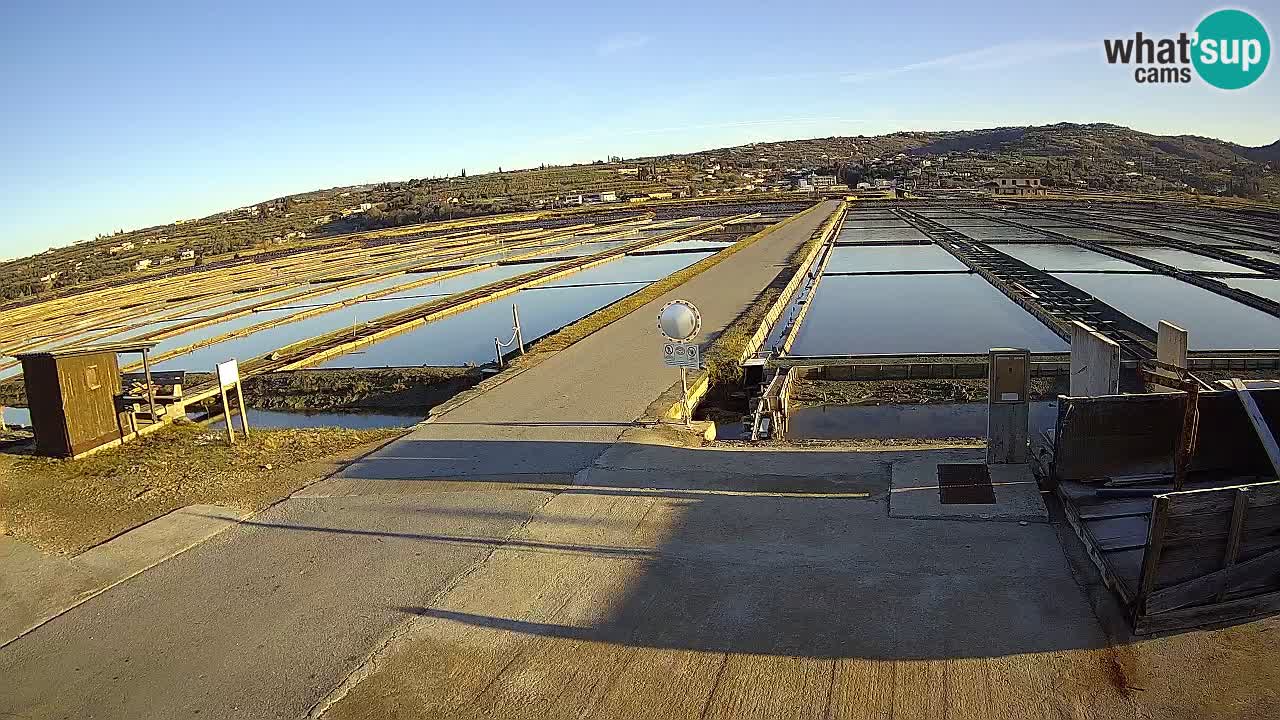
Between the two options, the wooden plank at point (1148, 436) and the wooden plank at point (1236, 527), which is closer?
the wooden plank at point (1236, 527)

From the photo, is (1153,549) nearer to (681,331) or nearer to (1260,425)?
(1260,425)

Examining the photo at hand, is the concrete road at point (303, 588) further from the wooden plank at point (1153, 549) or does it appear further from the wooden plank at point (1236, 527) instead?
the wooden plank at point (1236, 527)

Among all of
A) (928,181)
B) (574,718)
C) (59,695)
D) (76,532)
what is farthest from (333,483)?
(928,181)

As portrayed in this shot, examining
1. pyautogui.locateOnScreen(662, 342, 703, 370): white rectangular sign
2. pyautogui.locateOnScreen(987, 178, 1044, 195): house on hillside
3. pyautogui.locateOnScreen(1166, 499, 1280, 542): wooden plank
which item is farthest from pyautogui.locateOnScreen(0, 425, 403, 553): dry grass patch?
pyautogui.locateOnScreen(987, 178, 1044, 195): house on hillside

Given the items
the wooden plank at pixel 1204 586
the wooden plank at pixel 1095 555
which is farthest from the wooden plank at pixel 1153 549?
the wooden plank at pixel 1095 555

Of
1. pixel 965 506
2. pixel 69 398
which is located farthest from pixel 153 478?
pixel 965 506

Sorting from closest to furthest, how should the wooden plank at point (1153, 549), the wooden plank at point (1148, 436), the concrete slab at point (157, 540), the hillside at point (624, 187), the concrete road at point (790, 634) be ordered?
the concrete road at point (790, 634), the wooden plank at point (1153, 549), the wooden plank at point (1148, 436), the concrete slab at point (157, 540), the hillside at point (624, 187)
